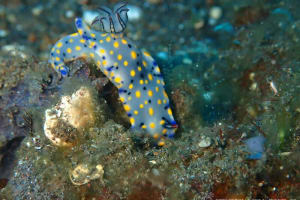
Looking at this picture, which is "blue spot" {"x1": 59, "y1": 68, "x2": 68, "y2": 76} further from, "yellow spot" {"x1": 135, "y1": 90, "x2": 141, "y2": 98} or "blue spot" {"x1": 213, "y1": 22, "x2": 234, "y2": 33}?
"blue spot" {"x1": 213, "y1": 22, "x2": 234, "y2": 33}

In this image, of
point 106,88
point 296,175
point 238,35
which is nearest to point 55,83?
point 106,88

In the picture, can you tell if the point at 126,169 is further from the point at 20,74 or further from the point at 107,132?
the point at 20,74

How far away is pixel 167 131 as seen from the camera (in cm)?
343

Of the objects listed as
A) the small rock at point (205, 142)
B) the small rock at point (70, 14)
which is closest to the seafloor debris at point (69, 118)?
the small rock at point (205, 142)

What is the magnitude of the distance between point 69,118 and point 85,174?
0.64 metres

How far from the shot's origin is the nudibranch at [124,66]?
322 cm

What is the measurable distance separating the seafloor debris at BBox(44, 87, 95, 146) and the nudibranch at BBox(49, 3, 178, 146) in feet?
2.02

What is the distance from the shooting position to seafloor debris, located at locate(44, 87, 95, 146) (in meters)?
2.59

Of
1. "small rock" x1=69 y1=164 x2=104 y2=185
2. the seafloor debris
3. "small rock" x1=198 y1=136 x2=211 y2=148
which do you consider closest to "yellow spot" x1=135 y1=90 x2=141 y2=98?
the seafloor debris

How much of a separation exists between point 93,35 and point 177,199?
2310 mm

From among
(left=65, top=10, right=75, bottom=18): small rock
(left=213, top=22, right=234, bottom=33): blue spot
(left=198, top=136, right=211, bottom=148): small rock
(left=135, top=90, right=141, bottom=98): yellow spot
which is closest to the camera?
(left=198, top=136, right=211, bottom=148): small rock

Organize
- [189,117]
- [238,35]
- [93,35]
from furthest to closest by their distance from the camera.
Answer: [238,35] < [189,117] < [93,35]

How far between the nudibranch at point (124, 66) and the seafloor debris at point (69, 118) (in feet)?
2.02

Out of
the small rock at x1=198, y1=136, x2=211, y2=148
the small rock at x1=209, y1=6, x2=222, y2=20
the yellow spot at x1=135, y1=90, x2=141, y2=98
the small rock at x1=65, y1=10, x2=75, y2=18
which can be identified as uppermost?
the small rock at x1=65, y1=10, x2=75, y2=18
